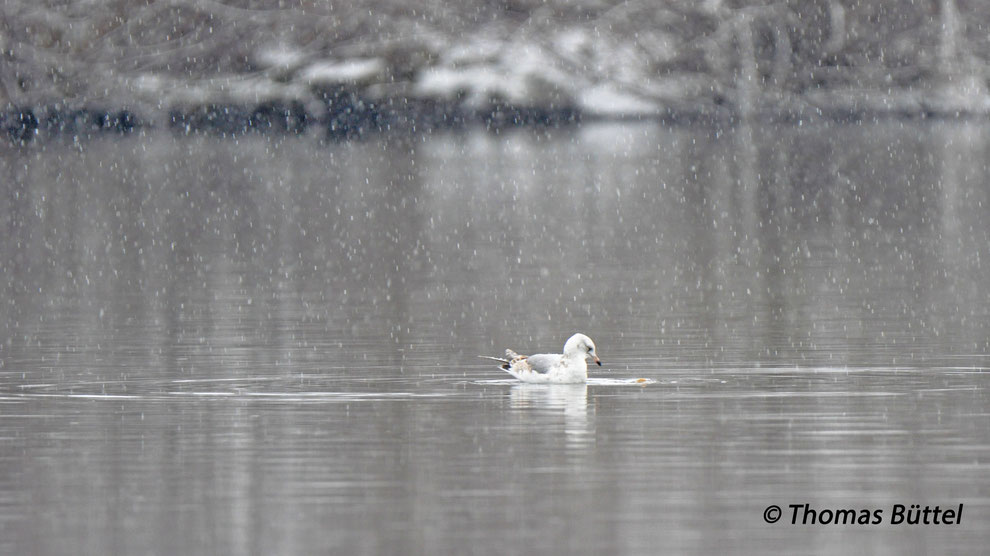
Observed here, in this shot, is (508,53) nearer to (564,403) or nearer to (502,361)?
(502,361)

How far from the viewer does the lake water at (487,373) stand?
34.9 ft

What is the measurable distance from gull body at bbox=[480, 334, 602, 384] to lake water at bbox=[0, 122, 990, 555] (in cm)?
12

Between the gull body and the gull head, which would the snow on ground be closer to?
the gull body

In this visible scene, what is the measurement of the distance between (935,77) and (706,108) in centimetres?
806

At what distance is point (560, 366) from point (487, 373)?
107 centimetres

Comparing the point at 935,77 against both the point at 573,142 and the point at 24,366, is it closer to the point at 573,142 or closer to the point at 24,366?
the point at 573,142

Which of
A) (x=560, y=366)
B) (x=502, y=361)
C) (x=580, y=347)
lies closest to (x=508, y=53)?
A: (x=502, y=361)

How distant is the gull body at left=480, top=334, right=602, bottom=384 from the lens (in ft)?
51.4

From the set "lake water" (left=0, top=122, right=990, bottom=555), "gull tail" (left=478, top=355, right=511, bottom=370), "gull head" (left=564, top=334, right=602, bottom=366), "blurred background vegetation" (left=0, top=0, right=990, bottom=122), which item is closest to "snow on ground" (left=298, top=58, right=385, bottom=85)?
"blurred background vegetation" (left=0, top=0, right=990, bottom=122)

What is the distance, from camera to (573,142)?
6581 centimetres

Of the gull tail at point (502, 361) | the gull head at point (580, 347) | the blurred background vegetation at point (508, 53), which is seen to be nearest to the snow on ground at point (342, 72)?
the blurred background vegetation at point (508, 53)

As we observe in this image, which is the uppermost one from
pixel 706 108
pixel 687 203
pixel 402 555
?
pixel 706 108

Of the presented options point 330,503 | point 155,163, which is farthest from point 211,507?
point 155,163

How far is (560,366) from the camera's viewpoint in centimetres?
1588
